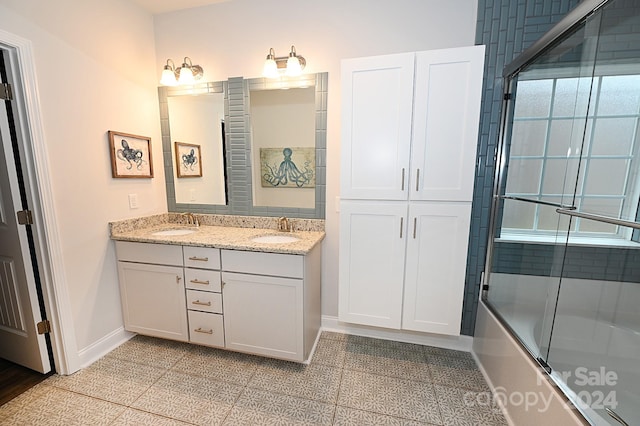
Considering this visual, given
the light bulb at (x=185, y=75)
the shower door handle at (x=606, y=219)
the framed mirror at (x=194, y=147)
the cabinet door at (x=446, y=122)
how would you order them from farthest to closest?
the framed mirror at (x=194, y=147), the light bulb at (x=185, y=75), the cabinet door at (x=446, y=122), the shower door handle at (x=606, y=219)

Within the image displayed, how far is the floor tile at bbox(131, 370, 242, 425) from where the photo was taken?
1489 mm

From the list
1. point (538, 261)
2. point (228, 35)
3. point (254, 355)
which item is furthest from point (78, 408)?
point (538, 261)

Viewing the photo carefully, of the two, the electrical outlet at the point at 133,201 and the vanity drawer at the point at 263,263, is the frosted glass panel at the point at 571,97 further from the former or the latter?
the electrical outlet at the point at 133,201

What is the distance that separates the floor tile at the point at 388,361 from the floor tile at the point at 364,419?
0.34m

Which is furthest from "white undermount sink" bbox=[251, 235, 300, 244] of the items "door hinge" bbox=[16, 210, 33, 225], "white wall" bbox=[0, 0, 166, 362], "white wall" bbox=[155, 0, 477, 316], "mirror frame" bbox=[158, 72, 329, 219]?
"door hinge" bbox=[16, 210, 33, 225]

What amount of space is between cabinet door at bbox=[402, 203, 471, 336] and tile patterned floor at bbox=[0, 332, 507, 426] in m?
0.35

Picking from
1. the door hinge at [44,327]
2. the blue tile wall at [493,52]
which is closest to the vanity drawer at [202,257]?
the door hinge at [44,327]

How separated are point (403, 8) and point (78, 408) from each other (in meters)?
3.31

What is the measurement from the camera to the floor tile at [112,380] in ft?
5.33

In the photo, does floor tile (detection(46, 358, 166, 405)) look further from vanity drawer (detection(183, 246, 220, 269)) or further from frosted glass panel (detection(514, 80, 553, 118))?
frosted glass panel (detection(514, 80, 553, 118))

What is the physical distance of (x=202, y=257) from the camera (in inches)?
73.0

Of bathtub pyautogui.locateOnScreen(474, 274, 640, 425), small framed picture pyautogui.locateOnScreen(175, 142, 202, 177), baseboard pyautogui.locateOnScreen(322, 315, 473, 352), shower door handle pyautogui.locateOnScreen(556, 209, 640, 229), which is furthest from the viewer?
small framed picture pyautogui.locateOnScreen(175, 142, 202, 177)

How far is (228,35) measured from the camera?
2164 mm

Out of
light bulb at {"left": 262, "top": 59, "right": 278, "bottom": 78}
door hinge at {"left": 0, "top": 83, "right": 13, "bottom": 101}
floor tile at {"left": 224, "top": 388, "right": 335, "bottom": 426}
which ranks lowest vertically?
floor tile at {"left": 224, "top": 388, "right": 335, "bottom": 426}
